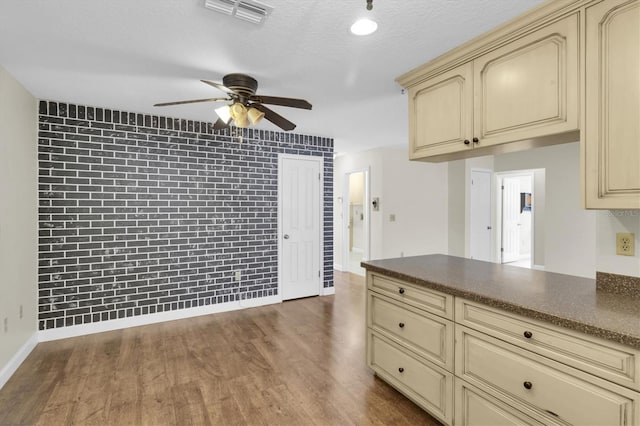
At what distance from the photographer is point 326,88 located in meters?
2.83

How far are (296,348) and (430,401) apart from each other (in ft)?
4.67

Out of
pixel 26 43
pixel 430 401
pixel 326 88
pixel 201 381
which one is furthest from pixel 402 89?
pixel 201 381

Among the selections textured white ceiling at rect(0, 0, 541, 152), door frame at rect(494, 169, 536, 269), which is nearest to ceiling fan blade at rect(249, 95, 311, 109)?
textured white ceiling at rect(0, 0, 541, 152)

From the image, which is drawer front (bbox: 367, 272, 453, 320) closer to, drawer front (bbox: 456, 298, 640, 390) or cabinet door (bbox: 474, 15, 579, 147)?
drawer front (bbox: 456, 298, 640, 390)

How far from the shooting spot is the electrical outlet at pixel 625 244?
1.63 meters

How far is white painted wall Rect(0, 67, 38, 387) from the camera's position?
2471 millimetres

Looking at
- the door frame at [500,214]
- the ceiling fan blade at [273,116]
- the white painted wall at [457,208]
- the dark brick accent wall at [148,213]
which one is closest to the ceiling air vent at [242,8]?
the ceiling fan blade at [273,116]

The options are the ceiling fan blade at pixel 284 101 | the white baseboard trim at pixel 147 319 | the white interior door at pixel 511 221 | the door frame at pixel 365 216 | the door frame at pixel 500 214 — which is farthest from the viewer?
the white interior door at pixel 511 221

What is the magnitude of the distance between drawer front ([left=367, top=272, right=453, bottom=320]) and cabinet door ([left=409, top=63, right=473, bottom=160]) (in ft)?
3.19

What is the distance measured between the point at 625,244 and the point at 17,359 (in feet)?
14.5

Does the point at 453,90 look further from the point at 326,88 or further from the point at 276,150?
the point at 276,150

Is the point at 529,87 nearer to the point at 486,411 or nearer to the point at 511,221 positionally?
the point at 486,411

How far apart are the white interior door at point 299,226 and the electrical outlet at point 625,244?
3498 mm

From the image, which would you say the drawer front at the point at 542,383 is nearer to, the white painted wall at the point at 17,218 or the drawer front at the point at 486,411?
the drawer front at the point at 486,411
